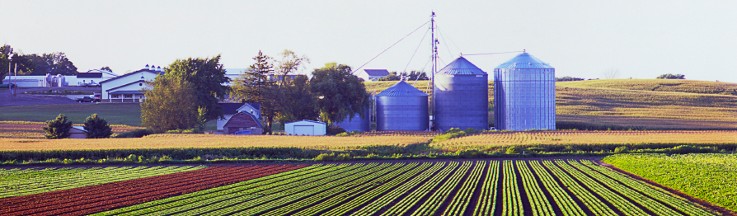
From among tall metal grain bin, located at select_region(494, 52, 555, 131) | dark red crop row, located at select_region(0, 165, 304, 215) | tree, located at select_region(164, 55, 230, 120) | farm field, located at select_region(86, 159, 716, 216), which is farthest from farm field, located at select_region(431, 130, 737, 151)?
tree, located at select_region(164, 55, 230, 120)

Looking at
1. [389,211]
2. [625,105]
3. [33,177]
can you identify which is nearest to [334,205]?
[389,211]

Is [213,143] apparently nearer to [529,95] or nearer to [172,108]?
[172,108]

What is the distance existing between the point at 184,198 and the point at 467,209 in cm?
1089

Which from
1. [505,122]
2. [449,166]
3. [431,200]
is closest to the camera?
[431,200]

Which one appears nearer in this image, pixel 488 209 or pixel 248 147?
pixel 488 209

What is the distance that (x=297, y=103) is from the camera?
300 feet

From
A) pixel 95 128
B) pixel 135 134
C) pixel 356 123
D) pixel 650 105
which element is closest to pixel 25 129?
pixel 95 128

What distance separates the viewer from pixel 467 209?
31.1m

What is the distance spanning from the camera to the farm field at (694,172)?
3469 centimetres

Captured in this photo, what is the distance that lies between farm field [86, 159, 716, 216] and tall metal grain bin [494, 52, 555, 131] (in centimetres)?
3714

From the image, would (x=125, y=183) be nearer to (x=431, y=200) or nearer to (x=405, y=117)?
(x=431, y=200)

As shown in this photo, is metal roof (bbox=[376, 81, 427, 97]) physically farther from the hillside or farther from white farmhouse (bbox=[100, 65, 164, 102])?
white farmhouse (bbox=[100, 65, 164, 102])

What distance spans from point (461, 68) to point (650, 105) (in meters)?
40.0

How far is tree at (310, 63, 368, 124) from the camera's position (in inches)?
3575
